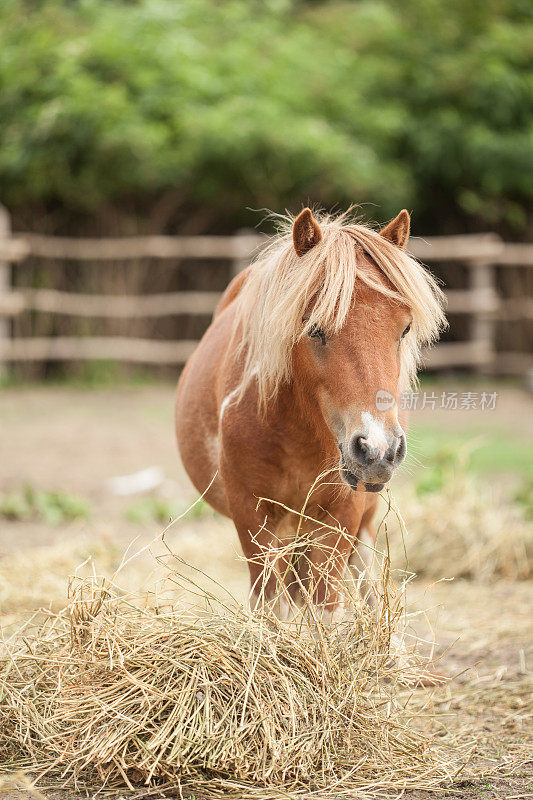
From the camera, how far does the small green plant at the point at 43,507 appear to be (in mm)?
5441

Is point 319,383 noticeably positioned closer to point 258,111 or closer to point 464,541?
point 464,541

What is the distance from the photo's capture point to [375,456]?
228cm

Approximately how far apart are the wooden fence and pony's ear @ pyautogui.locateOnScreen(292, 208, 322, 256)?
7.69 meters

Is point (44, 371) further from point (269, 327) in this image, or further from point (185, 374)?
point (269, 327)

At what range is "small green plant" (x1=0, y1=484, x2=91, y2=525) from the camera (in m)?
5.44

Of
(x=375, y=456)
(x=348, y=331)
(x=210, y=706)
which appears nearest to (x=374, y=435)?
(x=375, y=456)

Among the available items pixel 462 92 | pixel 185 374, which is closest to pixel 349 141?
pixel 462 92

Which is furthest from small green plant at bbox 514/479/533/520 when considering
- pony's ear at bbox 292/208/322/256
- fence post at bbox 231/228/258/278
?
fence post at bbox 231/228/258/278

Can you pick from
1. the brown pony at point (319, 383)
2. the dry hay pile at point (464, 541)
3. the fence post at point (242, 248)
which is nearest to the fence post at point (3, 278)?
the fence post at point (242, 248)

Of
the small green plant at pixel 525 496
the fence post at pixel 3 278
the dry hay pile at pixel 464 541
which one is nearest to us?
the dry hay pile at pixel 464 541

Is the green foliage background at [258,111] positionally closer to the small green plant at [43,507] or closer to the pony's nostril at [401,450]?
the small green plant at [43,507]

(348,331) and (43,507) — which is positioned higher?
(348,331)

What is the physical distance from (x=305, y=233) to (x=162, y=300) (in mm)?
8550

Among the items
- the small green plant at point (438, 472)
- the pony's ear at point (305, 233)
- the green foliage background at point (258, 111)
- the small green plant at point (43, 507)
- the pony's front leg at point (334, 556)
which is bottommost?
the small green plant at point (43, 507)
